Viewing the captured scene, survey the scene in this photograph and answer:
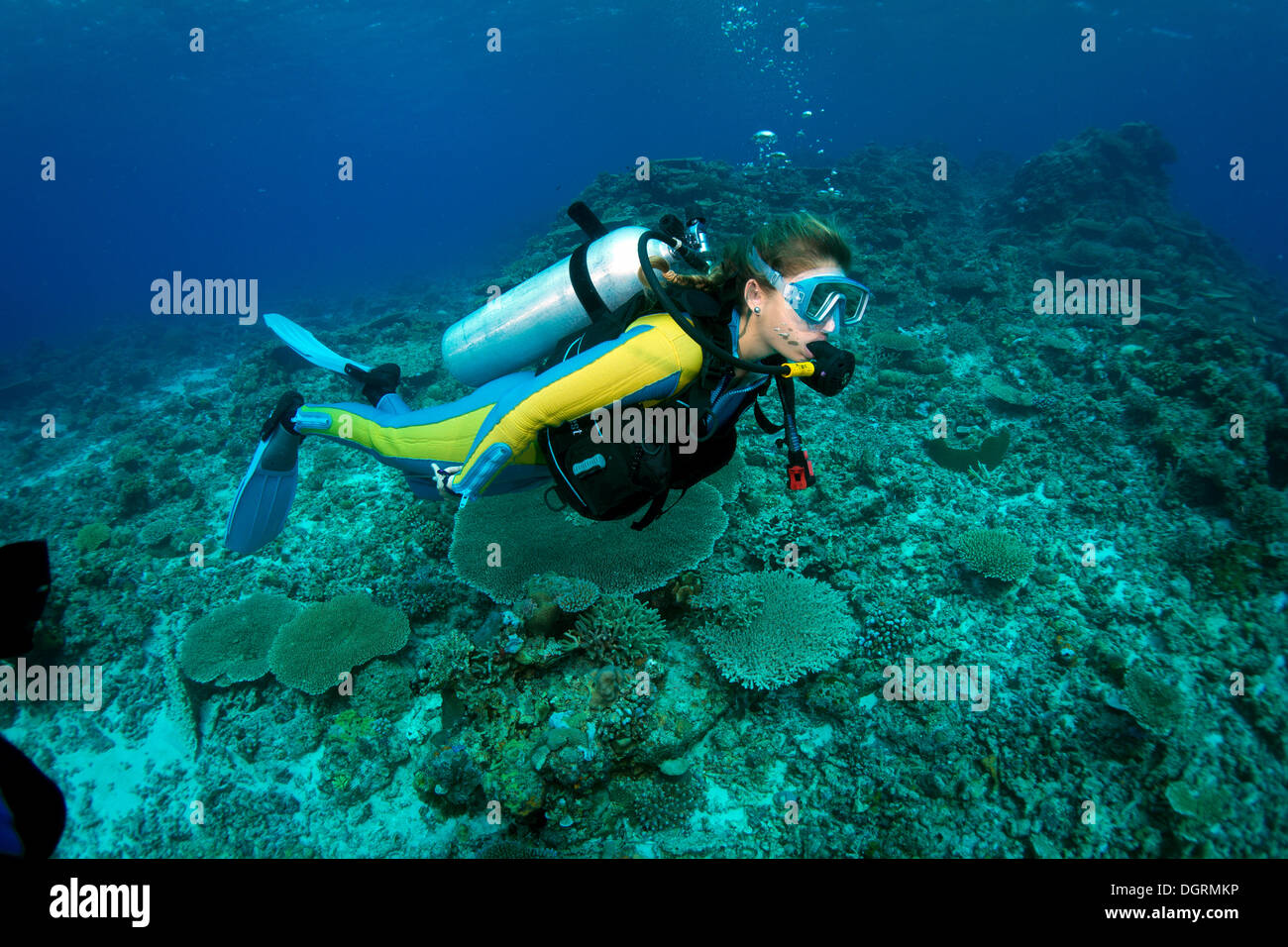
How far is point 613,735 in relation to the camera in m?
3.98

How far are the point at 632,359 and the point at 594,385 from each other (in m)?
0.28

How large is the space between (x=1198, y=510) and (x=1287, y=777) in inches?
147

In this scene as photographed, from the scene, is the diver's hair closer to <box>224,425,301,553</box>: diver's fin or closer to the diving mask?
the diving mask

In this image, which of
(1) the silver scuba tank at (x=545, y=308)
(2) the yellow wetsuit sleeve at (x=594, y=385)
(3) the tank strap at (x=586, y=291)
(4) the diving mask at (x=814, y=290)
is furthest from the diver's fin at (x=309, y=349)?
(4) the diving mask at (x=814, y=290)

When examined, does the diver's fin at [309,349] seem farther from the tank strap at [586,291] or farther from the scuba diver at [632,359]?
the tank strap at [586,291]

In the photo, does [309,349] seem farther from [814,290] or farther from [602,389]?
[814,290]

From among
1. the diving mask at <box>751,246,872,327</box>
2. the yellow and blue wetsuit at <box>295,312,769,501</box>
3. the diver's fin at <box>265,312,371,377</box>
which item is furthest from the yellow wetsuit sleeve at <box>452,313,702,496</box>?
the diver's fin at <box>265,312,371,377</box>

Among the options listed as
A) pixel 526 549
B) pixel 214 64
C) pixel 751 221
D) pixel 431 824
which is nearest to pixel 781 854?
pixel 431 824

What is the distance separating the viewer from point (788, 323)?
3.15m

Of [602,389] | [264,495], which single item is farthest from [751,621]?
[264,495]

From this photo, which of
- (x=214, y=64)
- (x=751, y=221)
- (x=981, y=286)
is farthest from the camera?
(x=214, y=64)

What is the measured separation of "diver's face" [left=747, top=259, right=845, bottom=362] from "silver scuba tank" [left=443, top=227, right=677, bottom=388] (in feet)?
2.77

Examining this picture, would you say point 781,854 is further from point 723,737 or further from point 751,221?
point 751,221

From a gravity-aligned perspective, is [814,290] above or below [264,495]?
above
